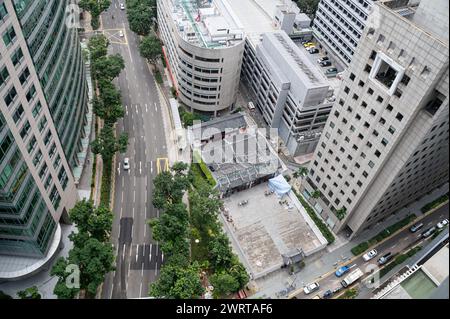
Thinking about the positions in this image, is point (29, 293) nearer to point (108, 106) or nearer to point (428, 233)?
point (108, 106)

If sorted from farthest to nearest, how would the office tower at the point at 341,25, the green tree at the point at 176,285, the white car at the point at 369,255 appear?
1. the office tower at the point at 341,25
2. the white car at the point at 369,255
3. the green tree at the point at 176,285

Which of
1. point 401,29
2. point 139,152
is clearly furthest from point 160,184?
point 401,29

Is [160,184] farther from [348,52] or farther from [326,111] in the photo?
[348,52]

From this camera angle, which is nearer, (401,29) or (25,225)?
(401,29)

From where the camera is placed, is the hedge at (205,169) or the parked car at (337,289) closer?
the parked car at (337,289)

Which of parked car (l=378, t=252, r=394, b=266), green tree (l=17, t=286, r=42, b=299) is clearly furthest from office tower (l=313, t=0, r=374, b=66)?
green tree (l=17, t=286, r=42, b=299)

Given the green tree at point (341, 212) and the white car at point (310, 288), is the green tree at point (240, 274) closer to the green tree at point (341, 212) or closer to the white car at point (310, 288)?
the white car at point (310, 288)

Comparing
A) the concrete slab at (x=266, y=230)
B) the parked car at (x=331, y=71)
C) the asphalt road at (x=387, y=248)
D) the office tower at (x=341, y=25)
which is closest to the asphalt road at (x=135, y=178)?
the concrete slab at (x=266, y=230)

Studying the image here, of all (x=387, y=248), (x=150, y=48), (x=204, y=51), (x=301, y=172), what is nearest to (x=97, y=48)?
(x=150, y=48)
